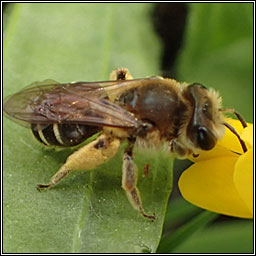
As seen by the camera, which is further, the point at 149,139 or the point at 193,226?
the point at 193,226

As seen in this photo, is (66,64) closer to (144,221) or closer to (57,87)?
(57,87)

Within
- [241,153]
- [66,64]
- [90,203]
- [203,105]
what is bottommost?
[90,203]

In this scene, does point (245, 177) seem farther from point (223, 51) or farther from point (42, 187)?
point (223, 51)

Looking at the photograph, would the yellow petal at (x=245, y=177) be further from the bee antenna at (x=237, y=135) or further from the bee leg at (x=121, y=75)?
the bee leg at (x=121, y=75)

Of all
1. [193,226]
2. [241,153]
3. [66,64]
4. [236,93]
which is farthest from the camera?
[236,93]

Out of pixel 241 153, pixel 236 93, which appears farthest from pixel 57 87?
pixel 236 93

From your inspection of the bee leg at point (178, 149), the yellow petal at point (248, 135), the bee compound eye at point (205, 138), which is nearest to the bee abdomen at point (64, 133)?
the bee leg at point (178, 149)

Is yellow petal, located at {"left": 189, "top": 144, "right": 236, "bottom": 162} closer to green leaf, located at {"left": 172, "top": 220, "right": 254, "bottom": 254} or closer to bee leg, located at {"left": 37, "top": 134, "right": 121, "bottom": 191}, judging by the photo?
bee leg, located at {"left": 37, "top": 134, "right": 121, "bottom": 191}
